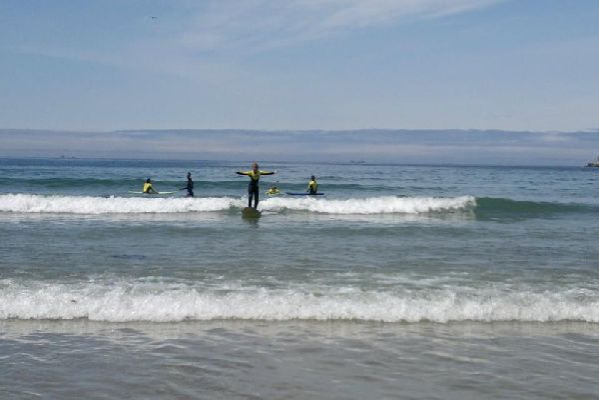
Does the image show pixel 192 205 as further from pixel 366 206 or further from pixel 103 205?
pixel 366 206

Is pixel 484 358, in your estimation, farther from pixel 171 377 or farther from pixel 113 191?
pixel 113 191

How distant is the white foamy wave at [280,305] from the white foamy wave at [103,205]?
14.5 m

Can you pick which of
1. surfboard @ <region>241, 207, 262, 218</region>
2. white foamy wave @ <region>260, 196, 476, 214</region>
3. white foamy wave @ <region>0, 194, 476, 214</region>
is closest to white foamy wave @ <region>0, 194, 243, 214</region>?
white foamy wave @ <region>0, 194, 476, 214</region>

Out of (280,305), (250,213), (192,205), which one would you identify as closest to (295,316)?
(280,305)

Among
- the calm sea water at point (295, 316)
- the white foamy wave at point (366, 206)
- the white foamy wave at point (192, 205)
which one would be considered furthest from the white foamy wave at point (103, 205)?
the calm sea water at point (295, 316)

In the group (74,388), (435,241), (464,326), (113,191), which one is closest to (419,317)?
(464,326)

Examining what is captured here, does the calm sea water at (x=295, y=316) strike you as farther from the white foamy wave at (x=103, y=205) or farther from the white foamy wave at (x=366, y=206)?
the white foamy wave at (x=366, y=206)

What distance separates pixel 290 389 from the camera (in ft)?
17.2

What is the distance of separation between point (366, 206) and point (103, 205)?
10.1 m

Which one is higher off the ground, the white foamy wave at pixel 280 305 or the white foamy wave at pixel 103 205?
the white foamy wave at pixel 280 305

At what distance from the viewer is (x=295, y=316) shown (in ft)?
25.1

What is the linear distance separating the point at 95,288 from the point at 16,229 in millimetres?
9076

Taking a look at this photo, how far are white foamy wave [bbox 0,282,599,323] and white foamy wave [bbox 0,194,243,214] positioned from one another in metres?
14.5

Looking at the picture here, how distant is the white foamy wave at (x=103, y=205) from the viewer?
22781 millimetres
